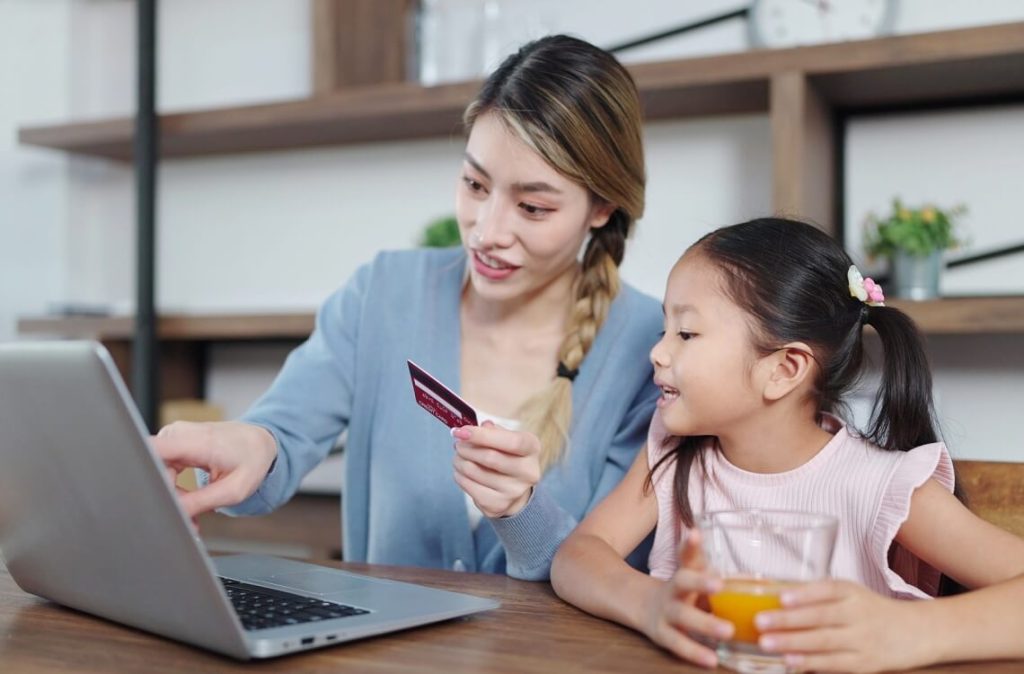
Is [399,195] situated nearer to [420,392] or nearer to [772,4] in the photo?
[772,4]

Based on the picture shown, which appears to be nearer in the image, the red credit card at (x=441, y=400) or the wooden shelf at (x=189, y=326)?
the red credit card at (x=441, y=400)

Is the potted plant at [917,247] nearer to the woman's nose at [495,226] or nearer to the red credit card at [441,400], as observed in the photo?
the woman's nose at [495,226]

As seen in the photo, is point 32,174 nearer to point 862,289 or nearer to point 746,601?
point 862,289

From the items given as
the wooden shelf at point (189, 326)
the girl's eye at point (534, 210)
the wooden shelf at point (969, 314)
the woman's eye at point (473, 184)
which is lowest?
the wooden shelf at point (189, 326)

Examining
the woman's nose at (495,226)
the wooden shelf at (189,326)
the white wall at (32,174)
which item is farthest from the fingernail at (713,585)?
the white wall at (32,174)

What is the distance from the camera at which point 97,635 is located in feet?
3.01

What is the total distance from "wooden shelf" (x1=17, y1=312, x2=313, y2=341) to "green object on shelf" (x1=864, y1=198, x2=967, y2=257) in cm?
123

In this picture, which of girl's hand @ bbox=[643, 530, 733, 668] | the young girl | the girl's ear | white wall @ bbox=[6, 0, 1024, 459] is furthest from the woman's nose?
white wall @ bbox=[6, 0, 1024, 459]

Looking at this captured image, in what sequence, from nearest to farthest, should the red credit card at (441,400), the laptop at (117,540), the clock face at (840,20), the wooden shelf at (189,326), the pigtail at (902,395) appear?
the laptop at (117,540) < the red credit card at (441,400) < the pigtail at (902,395) < the clock face at (840,20) < the wooden shelf at (189,326)

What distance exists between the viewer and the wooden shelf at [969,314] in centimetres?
187

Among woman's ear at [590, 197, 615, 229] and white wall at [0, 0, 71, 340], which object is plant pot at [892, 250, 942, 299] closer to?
woman's ear at [590, 197, 615, 229]

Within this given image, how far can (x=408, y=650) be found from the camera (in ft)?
2.82

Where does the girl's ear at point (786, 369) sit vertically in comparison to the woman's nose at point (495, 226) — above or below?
below

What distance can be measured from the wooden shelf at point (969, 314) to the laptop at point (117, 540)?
4.03ft
